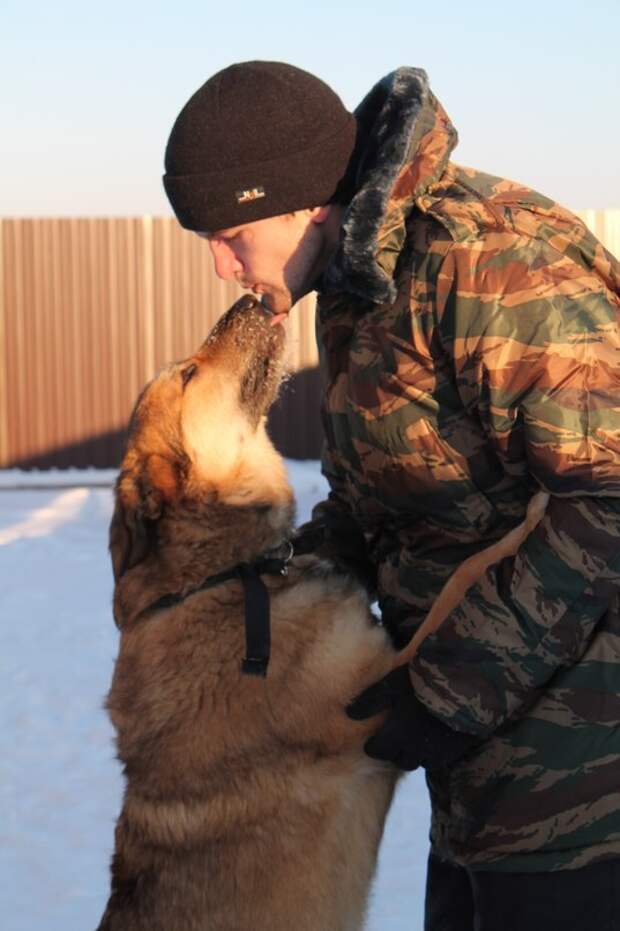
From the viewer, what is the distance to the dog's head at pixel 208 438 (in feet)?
8.96

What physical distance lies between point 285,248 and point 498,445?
650mm

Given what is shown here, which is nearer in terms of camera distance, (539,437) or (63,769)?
(539,437)

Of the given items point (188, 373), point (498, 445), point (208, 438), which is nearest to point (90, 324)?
point (188, 373)

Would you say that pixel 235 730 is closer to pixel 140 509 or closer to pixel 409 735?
pixel 409 735

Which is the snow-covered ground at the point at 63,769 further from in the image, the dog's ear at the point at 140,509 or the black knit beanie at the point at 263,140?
the black knit beanie at the point at 263,140

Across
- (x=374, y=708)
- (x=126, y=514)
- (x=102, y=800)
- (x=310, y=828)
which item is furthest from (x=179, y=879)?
(x=102, y=800)

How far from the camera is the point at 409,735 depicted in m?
2.16

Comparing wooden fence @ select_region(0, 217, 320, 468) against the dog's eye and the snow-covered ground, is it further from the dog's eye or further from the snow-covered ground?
the dog's eye

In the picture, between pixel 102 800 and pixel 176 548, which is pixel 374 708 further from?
pixel 102 800

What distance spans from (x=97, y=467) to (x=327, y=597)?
40.7 feet

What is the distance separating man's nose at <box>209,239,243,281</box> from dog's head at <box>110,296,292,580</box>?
0.53 metres

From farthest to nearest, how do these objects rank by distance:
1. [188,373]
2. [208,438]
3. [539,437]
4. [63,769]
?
[63,769], [188,373], [208,438], [539,437]

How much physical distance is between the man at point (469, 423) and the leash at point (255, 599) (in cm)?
28

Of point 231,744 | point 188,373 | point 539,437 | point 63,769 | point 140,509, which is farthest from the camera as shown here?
point 63,769
